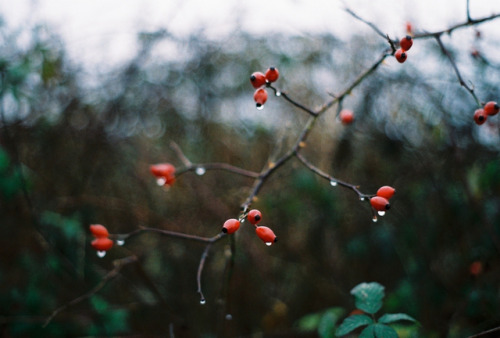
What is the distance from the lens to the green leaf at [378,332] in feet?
3.73

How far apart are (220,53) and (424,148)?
188cm

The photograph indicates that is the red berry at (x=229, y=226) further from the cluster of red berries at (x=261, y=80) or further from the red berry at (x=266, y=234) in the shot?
the cluster of red berries at (x=261, y=80)

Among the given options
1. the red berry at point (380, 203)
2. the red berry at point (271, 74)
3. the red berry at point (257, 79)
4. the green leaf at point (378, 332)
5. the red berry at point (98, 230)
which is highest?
the red berry at point (271, 74)

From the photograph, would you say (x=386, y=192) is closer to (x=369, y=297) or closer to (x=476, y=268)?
(x=369, y=297)

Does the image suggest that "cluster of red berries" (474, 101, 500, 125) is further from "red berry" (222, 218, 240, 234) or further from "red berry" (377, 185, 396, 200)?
"red berry" (222, 218, 240, 234)

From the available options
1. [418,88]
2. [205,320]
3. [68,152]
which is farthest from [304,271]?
[68,152]

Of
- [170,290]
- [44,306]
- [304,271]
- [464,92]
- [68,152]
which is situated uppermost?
[464,92]

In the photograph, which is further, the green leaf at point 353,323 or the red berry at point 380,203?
the green leaf at point 353,323

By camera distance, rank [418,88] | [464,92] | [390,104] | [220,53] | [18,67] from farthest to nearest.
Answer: [220,53], [390,104], [418,88], [464,92], [18,67]

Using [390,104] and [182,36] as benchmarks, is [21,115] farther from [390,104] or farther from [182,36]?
[390,104]

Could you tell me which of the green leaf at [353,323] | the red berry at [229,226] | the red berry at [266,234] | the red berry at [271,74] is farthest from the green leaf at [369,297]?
the red berry at [271,74]

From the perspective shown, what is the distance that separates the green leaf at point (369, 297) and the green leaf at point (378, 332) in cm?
5

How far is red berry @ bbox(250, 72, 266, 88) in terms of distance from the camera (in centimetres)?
113

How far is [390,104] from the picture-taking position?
2699mm
